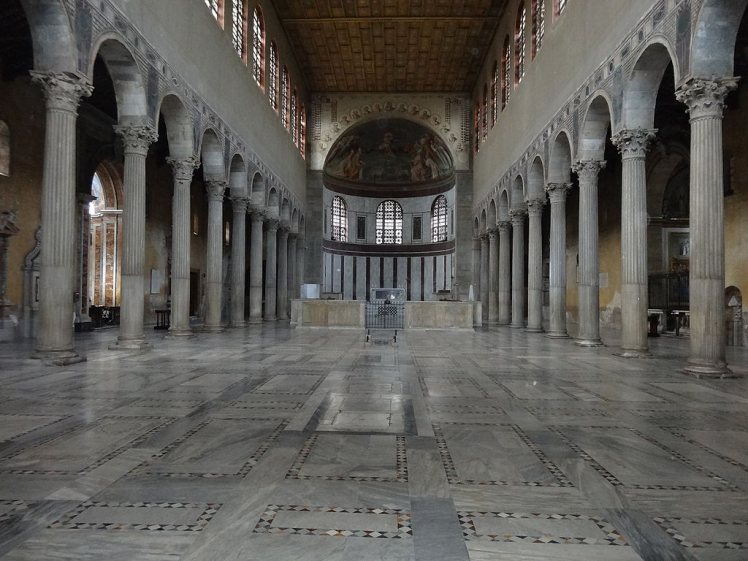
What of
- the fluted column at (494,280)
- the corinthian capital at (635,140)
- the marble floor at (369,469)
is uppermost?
the corinthian capital at (635,140)

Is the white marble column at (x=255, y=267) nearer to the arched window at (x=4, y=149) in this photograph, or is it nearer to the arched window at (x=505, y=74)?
the arched window at (x=4, y=149)

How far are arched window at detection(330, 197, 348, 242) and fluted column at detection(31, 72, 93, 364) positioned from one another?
35.1 m

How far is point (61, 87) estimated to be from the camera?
10867mm

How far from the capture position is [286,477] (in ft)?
14.6

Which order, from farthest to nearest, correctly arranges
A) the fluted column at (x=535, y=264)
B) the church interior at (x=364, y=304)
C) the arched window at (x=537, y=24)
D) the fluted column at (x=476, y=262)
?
the fluted column at (x=476, y=262) → the fluted column at (x=535, y=264) → the arched window at (x=537, y=24) → the church interior at (x=364, y=304)

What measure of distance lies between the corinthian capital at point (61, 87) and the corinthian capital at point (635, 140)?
11647 mm

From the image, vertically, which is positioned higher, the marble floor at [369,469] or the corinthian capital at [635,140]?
the corinthian capital at [635,140]

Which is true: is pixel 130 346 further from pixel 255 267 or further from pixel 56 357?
pixel 255 267

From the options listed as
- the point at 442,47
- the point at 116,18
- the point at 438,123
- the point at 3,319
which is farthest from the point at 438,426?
the point at 438,123

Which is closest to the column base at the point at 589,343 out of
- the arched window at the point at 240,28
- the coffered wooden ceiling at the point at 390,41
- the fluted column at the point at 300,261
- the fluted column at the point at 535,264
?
the fluted column at the point at 535,264

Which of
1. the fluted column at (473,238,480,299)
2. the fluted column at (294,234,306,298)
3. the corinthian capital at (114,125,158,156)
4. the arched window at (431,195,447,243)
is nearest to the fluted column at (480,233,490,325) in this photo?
the fluted column at (473,238,480,299)

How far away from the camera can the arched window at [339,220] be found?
46.5m

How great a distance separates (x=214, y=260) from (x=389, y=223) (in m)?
29.0

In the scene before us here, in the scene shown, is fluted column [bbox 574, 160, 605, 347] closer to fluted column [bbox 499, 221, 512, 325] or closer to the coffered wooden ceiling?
fluted column [bbox 499, 221, 512, 325]
